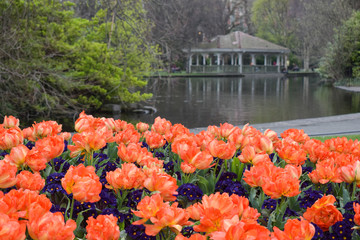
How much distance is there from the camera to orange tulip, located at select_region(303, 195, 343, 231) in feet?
6.48

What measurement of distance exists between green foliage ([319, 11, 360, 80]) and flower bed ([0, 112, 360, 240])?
1193 inches

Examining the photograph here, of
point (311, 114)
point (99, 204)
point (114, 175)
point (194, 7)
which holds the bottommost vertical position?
point (311, 114)

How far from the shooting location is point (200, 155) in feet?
8.17

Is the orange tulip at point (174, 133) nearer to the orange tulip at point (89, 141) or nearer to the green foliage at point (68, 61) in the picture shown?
the orange tulip at point (89, 141)

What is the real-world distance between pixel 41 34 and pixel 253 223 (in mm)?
13566

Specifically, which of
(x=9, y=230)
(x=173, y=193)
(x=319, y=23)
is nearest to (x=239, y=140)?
(x=173, y=193)

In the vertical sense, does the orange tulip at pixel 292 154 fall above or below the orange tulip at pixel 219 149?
below

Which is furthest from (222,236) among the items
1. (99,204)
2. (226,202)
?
(99,204)

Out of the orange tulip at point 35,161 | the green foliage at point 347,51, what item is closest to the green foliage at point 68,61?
the orange tulip at point 35,161

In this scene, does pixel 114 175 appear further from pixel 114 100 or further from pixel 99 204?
pixel 114 100

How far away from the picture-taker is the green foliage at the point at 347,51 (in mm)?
30953

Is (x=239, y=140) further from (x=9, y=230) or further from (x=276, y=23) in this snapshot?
(x=276, y=23)

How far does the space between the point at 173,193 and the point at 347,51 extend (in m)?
32.4

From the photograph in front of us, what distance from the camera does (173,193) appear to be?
209 centimetres
